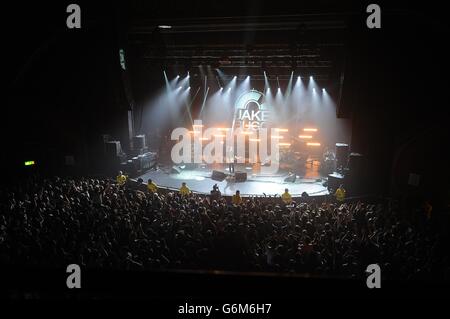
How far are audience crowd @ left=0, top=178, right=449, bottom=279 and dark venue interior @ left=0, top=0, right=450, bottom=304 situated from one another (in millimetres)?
39

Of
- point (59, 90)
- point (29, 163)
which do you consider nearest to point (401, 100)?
point (59, 90)

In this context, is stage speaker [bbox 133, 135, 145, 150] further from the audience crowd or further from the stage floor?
the audience crowd

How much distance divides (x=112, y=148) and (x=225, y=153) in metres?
7.43

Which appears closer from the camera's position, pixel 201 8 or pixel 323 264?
pixel 323 264

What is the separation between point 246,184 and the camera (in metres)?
15.0

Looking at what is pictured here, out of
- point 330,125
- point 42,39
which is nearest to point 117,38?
point 42,39

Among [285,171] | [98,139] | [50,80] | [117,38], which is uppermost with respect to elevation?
[117,38]

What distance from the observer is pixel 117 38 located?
44.8 feet

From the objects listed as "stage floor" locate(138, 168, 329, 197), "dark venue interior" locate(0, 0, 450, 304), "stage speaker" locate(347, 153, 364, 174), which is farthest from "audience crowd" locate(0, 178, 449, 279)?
"stage floor" locate(138, 168, 329, 197)
